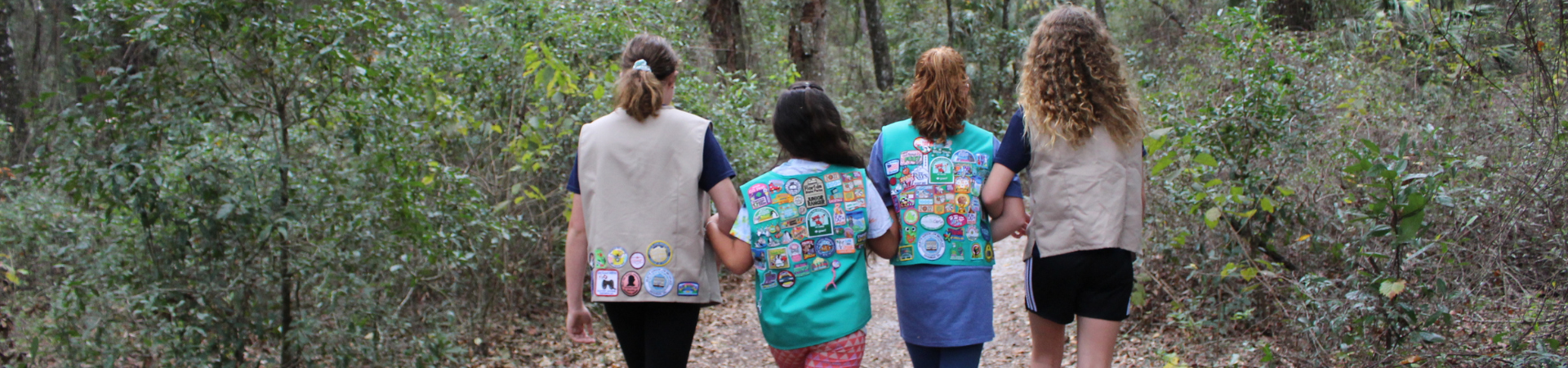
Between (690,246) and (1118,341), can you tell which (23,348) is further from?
(1118,341)

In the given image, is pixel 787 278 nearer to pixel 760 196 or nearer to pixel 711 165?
pixel 760 196

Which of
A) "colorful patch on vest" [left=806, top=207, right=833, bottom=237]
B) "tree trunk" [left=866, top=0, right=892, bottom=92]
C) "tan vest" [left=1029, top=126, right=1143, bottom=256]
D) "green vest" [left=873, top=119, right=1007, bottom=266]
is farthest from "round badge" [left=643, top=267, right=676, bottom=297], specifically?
"tree trunk" [left=866, top=0, right=892, bottom=92]

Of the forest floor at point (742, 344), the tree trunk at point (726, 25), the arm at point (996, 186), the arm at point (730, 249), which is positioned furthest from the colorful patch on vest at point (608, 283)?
the tree trunk at point (726, 25)

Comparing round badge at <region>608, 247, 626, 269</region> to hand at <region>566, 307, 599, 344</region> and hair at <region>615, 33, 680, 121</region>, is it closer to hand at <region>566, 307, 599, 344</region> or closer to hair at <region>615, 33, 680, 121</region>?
hand at <region>566, 307, 599, 344</region>

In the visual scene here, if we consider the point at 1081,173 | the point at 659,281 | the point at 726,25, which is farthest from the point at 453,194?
the point at 726,25

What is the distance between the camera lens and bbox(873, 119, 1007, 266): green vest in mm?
2834

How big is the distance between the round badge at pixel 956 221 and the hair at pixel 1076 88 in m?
0.32

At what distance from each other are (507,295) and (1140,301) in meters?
4.00

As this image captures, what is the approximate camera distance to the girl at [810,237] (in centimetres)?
258

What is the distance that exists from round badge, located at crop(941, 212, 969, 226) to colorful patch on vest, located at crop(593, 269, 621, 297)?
0.99m

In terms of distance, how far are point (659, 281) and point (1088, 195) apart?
1279 millimetres

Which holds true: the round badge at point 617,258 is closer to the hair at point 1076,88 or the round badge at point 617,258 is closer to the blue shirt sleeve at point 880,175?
the blue shirt sleeve at point 880,175

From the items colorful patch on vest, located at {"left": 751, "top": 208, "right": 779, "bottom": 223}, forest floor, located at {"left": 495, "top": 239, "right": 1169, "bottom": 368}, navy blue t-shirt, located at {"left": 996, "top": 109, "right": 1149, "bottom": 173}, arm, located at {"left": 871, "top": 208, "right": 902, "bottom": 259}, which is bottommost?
forest floor, located at {"left": 495, "top": 239, "right": 1169, "bottom": 368}

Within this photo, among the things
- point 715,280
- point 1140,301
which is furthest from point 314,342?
point 1140,301
